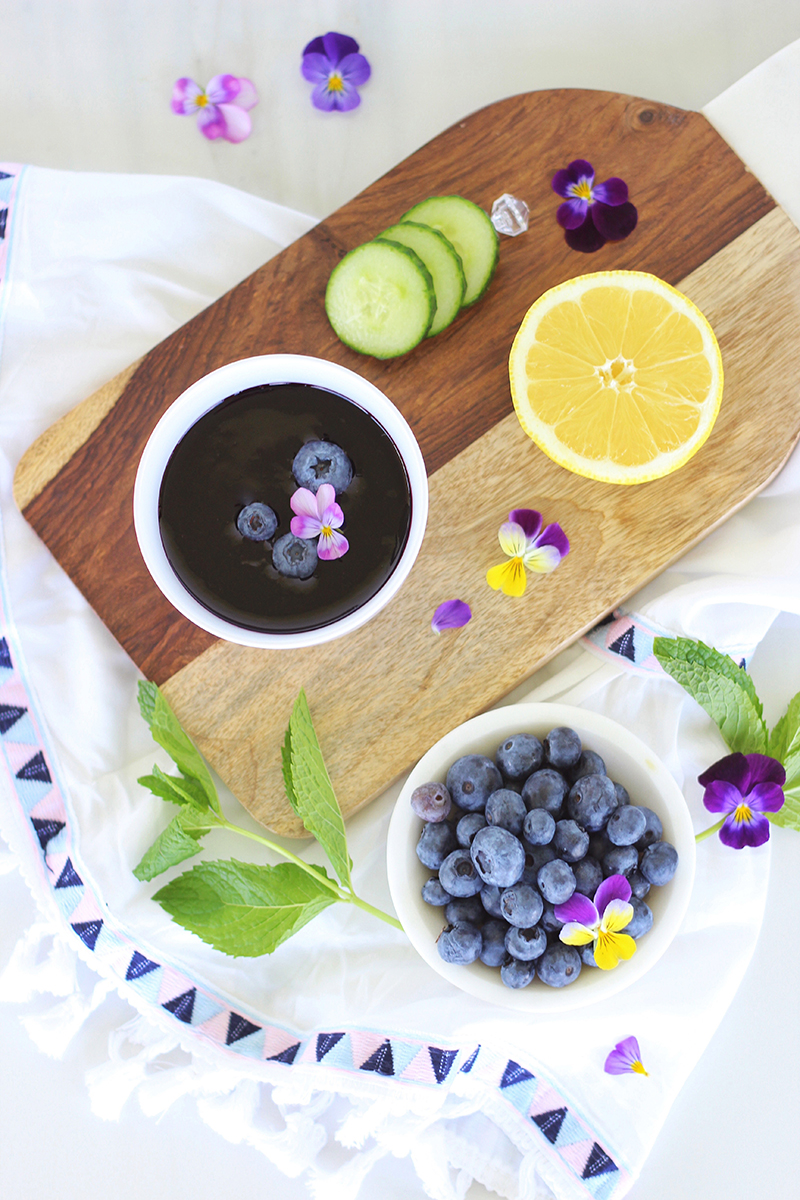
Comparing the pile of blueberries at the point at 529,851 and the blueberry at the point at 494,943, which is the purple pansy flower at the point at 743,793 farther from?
the blueberry at the point at 494,943

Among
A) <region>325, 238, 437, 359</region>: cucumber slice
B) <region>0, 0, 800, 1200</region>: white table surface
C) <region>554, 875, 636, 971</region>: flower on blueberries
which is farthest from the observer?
<region>0, 0, 800, 1200</region>: white table surface

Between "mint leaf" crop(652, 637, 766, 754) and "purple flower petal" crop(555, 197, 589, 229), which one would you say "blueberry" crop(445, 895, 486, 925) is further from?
"purple flower petal" crop(555, 197, 589, 229)

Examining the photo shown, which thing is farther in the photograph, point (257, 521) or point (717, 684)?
point (717, 684)

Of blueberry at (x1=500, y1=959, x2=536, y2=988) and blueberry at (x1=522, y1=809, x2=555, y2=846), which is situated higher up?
blueberry at (x1=522, y1=809, x2=555, y2=846)

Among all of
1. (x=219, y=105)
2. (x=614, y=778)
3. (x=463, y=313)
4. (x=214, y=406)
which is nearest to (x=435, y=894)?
(x=614, y=778)

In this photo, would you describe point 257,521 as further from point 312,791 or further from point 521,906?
point 521,906

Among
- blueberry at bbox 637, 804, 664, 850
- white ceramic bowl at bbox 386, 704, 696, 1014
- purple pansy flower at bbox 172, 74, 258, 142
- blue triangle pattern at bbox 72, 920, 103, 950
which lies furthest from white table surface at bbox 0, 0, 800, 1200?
blueberry at bbox 637, 804, 664, 850

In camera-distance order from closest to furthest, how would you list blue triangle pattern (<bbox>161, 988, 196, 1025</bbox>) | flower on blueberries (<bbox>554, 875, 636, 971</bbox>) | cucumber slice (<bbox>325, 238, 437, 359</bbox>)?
flower on blueberries (<bbox>554, 875, 636, 971</bbox>) → cucumber slice (<bbox>325, 238, 437, 359</bbox>) → blue triangle pattern (<bbox>161, 988, 196, 1025</bbox>)
